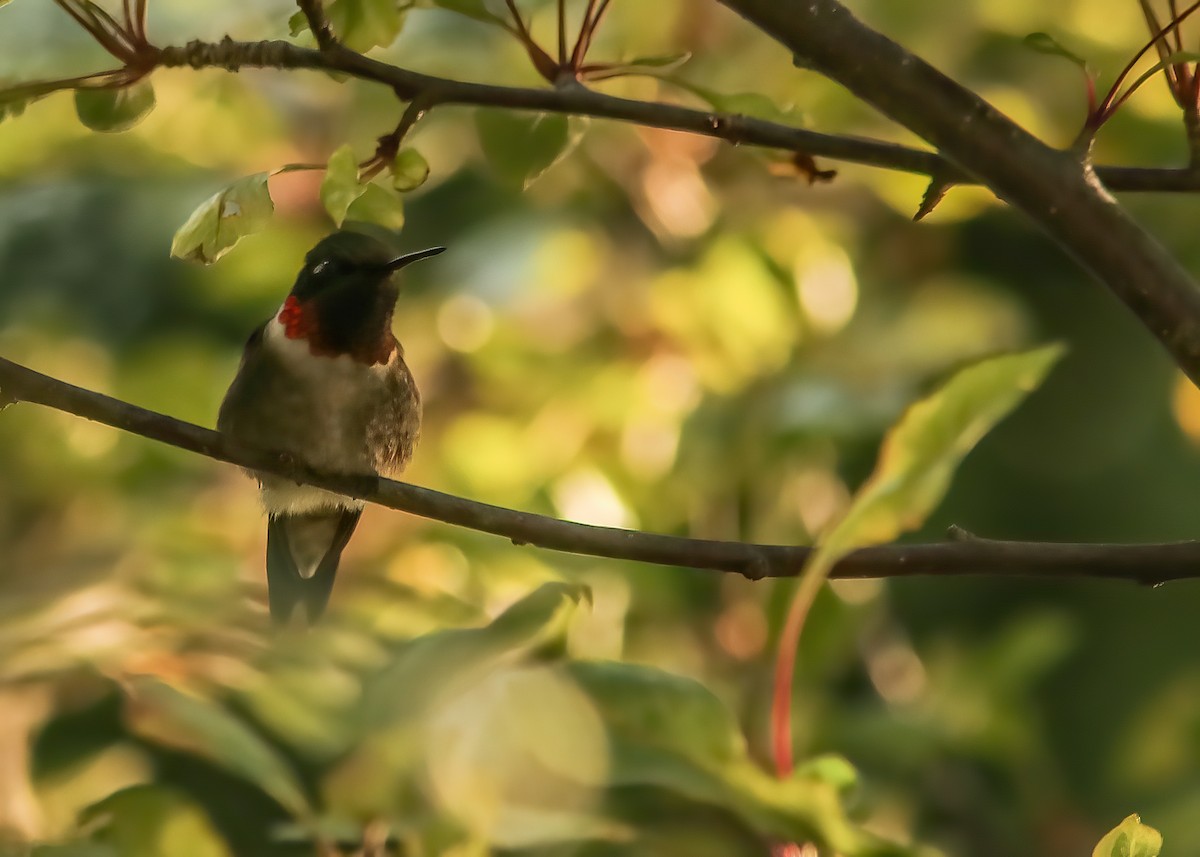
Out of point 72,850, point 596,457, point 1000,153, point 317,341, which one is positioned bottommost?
point 72,850

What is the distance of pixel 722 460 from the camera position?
2.42 meters

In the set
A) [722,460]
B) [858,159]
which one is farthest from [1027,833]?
[858,159]

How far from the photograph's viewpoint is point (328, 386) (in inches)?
81.3

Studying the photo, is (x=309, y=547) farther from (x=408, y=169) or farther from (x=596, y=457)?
(x=408, y=169)

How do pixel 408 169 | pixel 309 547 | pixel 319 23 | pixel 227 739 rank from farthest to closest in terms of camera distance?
pixel 309 547, pixel 227 739, pixel 408 169, pixel 319 23

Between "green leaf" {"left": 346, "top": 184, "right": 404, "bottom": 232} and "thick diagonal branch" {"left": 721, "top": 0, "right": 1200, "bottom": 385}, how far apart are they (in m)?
0.31

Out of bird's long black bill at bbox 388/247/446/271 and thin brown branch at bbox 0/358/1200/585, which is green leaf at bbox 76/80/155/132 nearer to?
thin brown branch at bbox 0/358/1200/585

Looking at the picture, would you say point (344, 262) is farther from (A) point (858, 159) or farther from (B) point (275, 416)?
(A) point (858, 159)

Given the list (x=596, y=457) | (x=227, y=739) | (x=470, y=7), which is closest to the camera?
(x=470, y=7)

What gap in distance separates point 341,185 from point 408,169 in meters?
0.11

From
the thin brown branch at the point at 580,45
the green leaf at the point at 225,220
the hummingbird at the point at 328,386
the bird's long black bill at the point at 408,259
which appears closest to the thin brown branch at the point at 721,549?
the green leaf at the point at 225,220

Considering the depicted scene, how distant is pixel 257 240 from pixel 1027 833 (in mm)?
2078

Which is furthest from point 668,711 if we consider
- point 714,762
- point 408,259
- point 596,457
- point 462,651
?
point 596,457

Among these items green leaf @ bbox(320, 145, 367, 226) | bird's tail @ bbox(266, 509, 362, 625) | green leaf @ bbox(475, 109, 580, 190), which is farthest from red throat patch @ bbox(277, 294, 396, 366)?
green leaf @ bbox(320, 145, 367, 226)
